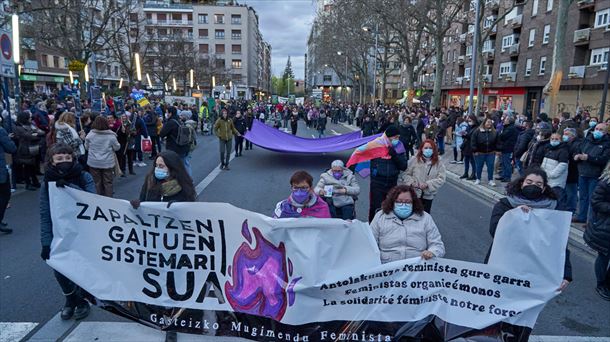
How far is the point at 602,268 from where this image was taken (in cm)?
502

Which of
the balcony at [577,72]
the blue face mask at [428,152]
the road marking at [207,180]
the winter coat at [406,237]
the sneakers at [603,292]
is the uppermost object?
the balcony at [577,72]

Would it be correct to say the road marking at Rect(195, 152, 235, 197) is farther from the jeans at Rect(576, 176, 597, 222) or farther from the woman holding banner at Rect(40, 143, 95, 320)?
the jeans at Rect(576, 176, 597, 222)

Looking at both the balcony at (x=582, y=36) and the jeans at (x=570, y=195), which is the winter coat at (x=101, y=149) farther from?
the balcony at (x=582, y=36)

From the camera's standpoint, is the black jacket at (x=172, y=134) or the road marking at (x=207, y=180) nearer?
the black jacket at (x=172, y=134)

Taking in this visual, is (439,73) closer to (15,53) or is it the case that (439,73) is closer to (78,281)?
(15,53)

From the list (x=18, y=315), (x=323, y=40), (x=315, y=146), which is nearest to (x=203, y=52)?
(x=323, y=40)

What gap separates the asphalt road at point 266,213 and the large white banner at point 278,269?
34.8 inches

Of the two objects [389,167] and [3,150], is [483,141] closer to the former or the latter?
[389,167]

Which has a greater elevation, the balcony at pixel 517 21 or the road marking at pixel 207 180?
the balcony at pixel 517 21

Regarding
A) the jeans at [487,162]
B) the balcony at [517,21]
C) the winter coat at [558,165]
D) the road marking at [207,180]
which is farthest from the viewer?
the balcony at [517,21]

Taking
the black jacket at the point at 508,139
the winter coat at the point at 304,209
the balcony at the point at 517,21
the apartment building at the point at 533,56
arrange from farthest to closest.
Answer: the balcony at the point at 517,21, the apartment building at the point at 533,56, the black jacket at the point at 508,139, the winter coat at the point at 304,209

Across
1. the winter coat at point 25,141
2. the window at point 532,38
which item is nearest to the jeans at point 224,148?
the winter coat at point 25,141

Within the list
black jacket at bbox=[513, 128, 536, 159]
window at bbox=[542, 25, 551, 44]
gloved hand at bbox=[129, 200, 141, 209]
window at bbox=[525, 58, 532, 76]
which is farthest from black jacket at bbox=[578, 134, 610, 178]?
window at bbox=[525, 58, 532, 76]

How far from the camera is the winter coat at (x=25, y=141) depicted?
9.34 metres
